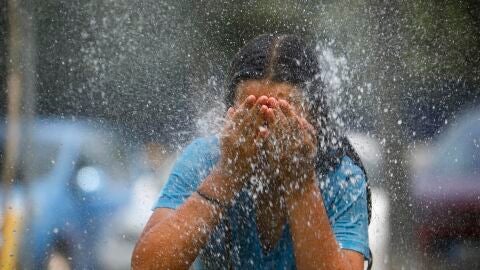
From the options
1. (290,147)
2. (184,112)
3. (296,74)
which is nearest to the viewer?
(290,147)

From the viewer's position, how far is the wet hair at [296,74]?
1886 mm

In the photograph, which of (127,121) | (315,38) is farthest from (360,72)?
(127,121)

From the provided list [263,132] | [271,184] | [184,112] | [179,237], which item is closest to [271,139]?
[263,132]

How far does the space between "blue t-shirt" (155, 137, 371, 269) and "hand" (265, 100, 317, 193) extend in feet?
0.39

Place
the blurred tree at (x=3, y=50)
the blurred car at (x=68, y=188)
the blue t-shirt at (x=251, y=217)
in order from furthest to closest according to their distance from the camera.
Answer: the blurred tree at (x=3, y=50)
the blurred car at (x=68, y=188)
the blue t-shirt at (x=251, y=217)

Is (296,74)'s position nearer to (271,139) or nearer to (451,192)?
(271,139)

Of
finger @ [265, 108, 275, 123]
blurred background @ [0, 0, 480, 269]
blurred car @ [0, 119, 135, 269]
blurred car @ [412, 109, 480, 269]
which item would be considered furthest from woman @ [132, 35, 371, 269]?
blurred car @ [412, 109, 480, 269]

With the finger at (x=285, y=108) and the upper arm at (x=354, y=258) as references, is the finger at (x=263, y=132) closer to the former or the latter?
the finger at (x=285, y=108)

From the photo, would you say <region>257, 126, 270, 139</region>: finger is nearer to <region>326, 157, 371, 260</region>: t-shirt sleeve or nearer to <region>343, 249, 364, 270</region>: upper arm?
<region>326, 157, 371, 260</region>: t-shirt sleeve

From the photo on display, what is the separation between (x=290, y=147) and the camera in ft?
5.64

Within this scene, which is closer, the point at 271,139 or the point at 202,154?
the point at 271,139

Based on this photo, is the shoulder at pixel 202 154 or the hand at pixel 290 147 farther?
the shoulder at pixel 202 154

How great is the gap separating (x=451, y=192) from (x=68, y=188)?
106 inches

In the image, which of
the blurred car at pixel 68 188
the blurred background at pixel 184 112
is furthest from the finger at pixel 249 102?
the blurred car at pixel 68 188
